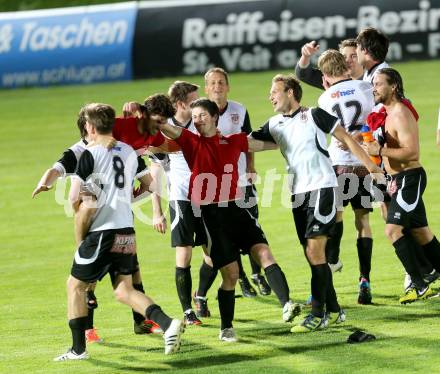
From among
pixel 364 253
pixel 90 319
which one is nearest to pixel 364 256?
pixel 364 253

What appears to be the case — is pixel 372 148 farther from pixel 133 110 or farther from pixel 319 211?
pixel 133 110

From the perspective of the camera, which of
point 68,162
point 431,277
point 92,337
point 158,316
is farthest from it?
point 431,277

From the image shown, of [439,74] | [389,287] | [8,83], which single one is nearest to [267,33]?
[439,74]

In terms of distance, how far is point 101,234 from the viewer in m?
8.84

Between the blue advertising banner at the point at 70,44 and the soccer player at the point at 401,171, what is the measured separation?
18528mm

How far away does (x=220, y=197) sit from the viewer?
30.8 ft

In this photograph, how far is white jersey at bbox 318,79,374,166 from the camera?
10602 mm

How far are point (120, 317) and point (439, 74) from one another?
657 inches

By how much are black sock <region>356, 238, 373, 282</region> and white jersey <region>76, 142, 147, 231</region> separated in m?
2.78

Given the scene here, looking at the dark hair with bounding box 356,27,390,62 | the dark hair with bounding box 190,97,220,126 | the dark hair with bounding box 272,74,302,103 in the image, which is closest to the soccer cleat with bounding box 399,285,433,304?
the dark hair with bounding box 272,74,302,103

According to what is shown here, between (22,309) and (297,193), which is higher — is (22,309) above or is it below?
below

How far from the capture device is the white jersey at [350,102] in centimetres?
1060

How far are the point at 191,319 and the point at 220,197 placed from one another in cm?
142

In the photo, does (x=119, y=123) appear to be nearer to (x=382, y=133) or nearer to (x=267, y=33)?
(x=382, y=133)
